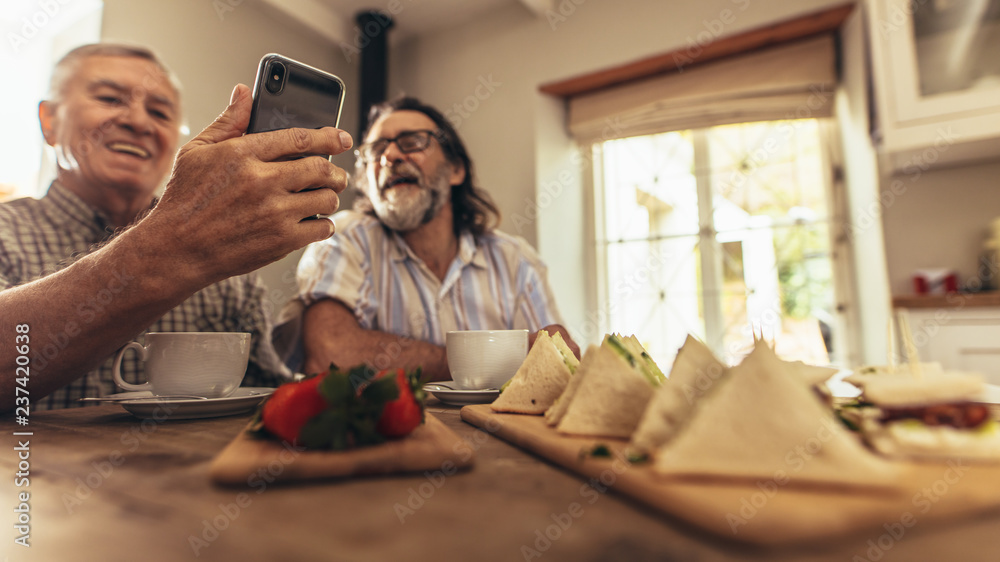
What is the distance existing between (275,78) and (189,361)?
453 millimetres

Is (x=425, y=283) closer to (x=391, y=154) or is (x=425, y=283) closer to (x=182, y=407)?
(x=391, y=154)

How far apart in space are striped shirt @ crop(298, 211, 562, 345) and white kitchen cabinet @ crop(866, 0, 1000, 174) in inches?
61.2

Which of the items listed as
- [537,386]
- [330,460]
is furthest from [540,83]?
[330,460]

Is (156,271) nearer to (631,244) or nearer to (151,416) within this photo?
(151,416)

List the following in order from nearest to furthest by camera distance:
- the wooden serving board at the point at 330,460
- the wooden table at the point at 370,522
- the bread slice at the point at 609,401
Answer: the wooden table at the point at 370,522 → the wooden serving board at the point at 330,460 → the bread slice at the point at 609,401

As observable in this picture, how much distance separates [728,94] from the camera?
103 inches

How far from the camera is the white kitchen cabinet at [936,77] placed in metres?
1.86

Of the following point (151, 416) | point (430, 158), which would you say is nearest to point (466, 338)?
point (151, 416)

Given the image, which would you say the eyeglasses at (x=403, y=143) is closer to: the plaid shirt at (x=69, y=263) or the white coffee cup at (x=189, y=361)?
the plaid shirt at (x=69, y=263)

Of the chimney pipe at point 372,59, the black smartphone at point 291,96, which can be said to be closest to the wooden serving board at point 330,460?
the black smartphone at point 291,96

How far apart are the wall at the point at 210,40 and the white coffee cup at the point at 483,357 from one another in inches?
88.2

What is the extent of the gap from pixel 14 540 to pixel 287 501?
146 millimetres

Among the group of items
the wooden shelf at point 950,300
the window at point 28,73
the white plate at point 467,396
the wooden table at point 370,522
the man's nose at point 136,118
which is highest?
the window at point 28,73

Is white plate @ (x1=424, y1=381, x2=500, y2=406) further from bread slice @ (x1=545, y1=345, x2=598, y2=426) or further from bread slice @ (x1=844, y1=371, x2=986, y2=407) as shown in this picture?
bread slice @ (x1=844, y1=371, x2=986, y2=407)
